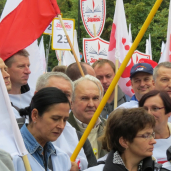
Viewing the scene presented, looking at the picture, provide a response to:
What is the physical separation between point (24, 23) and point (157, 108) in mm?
2008

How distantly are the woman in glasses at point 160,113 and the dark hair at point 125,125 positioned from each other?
0.54 meters

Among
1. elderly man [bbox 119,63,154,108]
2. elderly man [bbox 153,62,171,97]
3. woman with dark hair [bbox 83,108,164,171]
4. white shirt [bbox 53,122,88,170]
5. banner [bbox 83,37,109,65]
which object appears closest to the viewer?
woman with dark hair [bbox 83,108,164,171]

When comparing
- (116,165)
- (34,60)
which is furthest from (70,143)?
(34,60)

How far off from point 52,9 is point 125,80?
1.81m

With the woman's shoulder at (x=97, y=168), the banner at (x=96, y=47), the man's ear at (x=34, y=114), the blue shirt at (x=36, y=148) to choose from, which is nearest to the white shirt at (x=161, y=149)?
the woman's shoulder at (x=97, y=168)

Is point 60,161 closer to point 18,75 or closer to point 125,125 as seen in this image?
point 125,125

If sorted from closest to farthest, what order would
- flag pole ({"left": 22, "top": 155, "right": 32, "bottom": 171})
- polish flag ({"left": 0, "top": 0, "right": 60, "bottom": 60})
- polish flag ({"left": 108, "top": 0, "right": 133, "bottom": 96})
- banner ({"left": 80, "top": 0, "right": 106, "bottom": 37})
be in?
1. flag pole ({"left": 22, "top": 155, "right": 32, "bottom": 171})
2. polish flag ({"left": 0, "top": 0, "right": 60, "bottom": 60})
3. polish flag ({"left": 108, "top": 0, "right": 133, "bottom": 96})
4. banner ({"left": 80, "top": 0, "right": 106, "bottom": 37})

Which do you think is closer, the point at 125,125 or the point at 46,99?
the point at 46,99

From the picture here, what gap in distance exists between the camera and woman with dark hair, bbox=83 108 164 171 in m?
3.29

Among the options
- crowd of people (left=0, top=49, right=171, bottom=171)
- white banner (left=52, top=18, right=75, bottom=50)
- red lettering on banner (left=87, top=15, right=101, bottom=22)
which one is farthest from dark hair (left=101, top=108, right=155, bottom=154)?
red lettering on banner (left=87, top=15, right=101, bottom=22)

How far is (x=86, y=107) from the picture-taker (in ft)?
13.9

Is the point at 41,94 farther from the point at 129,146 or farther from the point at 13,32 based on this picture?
the point at 13,32

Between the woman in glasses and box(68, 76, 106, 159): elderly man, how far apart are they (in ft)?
1.49

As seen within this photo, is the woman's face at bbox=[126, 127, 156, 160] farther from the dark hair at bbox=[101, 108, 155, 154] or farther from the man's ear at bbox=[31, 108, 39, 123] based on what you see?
the man's ear at bbox=[31, 108, 39, 123]
